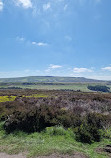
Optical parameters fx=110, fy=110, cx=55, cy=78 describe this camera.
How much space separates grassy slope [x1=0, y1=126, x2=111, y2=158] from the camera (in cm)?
606

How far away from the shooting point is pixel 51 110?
10656 mm

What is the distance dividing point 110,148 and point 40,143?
415 cm

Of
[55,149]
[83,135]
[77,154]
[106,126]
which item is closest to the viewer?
[77,154]

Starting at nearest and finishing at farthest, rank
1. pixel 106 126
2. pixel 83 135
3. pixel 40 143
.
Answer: pixel 40 143
pixel 83 135
pixel 106 126

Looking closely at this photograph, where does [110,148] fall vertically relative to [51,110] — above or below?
below

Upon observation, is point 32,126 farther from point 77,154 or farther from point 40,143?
point 77,154

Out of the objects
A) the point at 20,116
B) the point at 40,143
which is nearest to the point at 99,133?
the point at 40,143

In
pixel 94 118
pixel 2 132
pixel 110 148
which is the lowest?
pixel 2 132

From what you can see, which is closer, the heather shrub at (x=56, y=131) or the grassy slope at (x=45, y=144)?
the grassy slope at (x=45, y=144)

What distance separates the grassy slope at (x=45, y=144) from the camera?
19.9 feet

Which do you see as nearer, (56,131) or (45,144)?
(45,144)

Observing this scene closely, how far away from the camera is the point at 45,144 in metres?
6.82

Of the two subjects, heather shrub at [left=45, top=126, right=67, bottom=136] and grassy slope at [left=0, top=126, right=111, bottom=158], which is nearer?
grassy slope at [left=0, top=126, right=111, bottom=158]

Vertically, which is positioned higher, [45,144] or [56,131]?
[56,131]
